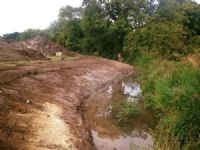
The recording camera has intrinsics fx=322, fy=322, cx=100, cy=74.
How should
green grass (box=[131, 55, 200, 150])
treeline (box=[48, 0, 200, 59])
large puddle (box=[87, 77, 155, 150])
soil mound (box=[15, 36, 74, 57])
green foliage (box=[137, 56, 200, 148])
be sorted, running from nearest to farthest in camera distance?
green grass (box=[131, 55, 200, 150]) < green foliage (box=[137, 56, 200, 148]) < large puddle (box=[87, 77, 155, 150]) < treeline (box=[48, 0, 200, 59]) < soil mound (box=[15, 36, 74, 57])

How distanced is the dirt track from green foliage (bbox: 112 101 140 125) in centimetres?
113

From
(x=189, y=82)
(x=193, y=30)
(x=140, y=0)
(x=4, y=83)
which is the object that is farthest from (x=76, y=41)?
(x=189, y=82)

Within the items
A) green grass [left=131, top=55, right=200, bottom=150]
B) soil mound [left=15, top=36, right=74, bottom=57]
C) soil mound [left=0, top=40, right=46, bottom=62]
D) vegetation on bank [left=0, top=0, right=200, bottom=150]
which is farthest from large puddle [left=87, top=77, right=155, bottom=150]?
soil mound [left=15, top=36, right=74, bottom=57]

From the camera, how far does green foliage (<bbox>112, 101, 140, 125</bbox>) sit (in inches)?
391

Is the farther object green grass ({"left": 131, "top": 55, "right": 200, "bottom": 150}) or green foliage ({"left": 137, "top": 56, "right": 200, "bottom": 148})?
green foliage ({"left": 137, "top": 56, "right": 200, "bottom": 148})

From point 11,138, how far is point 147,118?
5047mm

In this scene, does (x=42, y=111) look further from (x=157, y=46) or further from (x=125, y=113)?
(x=157, y=46)

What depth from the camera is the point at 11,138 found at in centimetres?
660

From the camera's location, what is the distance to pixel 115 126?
954cm

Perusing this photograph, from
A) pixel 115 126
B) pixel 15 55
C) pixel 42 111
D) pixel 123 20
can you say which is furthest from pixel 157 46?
pixel 42 111

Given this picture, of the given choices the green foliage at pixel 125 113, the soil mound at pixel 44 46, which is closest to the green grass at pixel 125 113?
the green foliage at pixel 125 113

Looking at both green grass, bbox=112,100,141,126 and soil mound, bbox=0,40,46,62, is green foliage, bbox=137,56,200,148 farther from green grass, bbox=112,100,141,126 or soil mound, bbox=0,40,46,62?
soil mound, bbox=0,40,46,62

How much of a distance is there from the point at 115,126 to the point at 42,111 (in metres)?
2.21

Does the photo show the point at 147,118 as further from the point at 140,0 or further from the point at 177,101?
the point at 140,0
